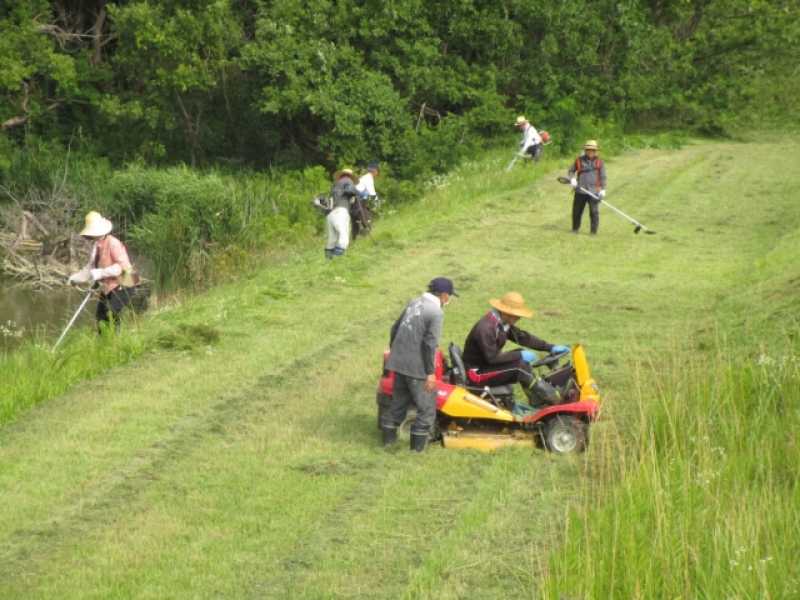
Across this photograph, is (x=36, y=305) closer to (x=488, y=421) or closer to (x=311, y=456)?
(x=311, y=456)

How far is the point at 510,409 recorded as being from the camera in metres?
11.6

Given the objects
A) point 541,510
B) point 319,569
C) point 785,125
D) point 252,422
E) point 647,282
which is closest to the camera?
point 319,569

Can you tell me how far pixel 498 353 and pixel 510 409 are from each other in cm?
56

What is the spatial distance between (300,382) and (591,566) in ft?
19.7

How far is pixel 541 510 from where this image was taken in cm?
941

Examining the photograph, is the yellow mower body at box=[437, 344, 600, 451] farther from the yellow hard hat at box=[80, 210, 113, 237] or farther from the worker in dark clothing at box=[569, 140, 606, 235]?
the worker in dark clothing at box=[569, 140, 606, 235]

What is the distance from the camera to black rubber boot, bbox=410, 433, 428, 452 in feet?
35.8

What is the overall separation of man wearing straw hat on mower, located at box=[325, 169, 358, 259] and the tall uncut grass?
997 centimetres

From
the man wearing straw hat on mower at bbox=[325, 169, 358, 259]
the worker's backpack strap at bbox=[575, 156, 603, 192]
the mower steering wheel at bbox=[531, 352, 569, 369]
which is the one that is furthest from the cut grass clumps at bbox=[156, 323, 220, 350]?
the worker's backpack strap at bbox=[575, 156, 603, 192]

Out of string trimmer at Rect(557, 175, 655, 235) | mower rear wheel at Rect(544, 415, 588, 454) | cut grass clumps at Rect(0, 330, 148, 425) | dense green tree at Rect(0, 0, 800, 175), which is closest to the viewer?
mower rear wheel at Rect(544, 415, 588, 454)

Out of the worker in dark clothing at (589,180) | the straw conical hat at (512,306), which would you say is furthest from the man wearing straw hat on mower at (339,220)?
the straw conical hat at (512,306)

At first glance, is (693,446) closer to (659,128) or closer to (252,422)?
(252,422)

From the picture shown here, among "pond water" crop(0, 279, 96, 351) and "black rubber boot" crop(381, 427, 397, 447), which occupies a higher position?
"black rubber boot" crop(381, 427, 397, 447)

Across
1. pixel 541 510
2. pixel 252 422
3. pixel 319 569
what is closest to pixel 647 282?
pixel 252 422
